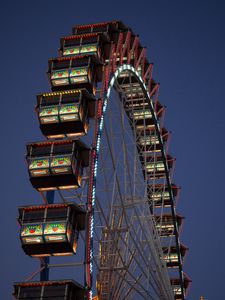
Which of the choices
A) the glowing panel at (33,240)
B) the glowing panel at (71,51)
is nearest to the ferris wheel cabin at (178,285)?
the glowing panel at (71,51)

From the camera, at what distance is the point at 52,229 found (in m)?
27.2

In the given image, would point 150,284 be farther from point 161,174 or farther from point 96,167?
point 161,174

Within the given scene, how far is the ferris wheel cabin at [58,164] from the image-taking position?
2852cm

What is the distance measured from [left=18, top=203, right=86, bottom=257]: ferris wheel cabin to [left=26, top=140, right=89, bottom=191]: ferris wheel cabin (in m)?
1.45

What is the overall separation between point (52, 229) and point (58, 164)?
3.21 m

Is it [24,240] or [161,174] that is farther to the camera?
[161,174]

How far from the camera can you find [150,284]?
1391 inches

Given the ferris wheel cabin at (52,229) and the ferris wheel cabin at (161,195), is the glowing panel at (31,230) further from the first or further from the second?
the ferris wheel cabin at (161,195)

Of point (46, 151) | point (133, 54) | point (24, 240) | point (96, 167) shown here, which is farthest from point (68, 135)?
point (133, 54)

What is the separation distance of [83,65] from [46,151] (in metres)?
5.49

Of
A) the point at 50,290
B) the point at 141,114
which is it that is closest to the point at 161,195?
the point at 141,114

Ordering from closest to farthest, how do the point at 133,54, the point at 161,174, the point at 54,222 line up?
the point at 54,222 < the point at 133,54 < the point at 161,174

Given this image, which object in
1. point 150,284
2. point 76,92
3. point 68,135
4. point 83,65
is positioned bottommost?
point 150,284

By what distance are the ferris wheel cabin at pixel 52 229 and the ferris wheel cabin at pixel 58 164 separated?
4.74ft
